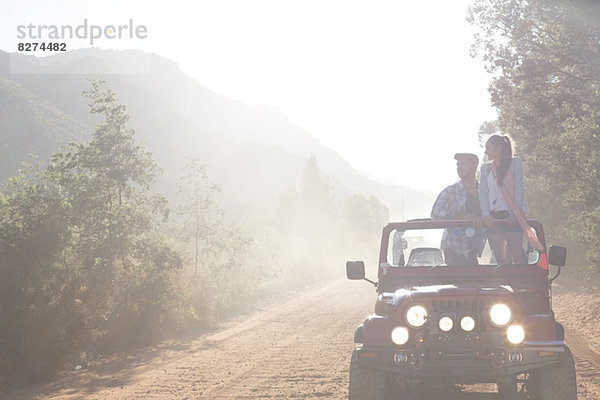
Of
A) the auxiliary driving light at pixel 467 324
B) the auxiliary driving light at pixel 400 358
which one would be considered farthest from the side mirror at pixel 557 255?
the auxiliary driving light at pixel 400 358

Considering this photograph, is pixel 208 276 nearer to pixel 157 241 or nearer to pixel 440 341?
pixel 157 241

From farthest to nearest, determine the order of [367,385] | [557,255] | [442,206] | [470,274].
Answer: [442,206] < [470,274] < [557,255] < [367,385]

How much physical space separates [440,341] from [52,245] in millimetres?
9299

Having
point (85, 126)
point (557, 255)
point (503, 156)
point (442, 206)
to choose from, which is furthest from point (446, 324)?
point (85, 126)

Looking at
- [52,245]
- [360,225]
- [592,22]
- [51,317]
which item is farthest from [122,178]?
[360,225]

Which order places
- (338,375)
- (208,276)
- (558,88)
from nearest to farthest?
(338,375) < (558,88) < (208,276)

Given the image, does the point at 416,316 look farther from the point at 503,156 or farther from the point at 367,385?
the point at 503,156

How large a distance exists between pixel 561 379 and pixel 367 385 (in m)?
1.71

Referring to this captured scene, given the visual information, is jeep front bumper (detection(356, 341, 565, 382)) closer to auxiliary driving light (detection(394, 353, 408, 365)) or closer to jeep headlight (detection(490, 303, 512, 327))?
auxiliary driving light (detection(394, 353, 408, 365))

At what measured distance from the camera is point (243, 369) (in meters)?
10.2

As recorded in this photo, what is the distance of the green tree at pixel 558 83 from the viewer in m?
15.2

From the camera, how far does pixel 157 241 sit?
→ 1498 centimetres

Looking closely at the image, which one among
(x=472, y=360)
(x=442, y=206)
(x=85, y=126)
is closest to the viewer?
(x=472, y=360)

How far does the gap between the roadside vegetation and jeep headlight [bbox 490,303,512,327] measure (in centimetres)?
883
